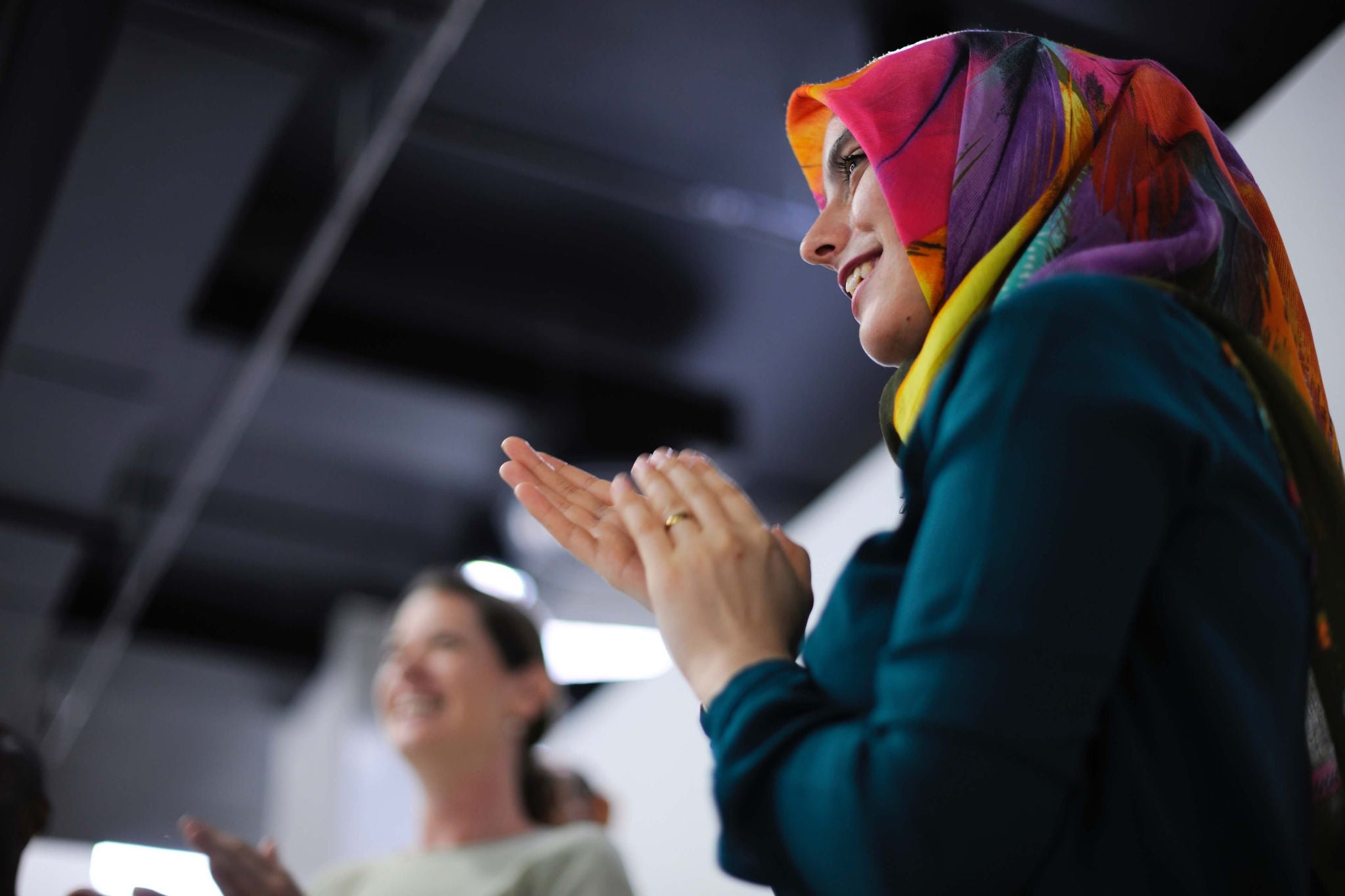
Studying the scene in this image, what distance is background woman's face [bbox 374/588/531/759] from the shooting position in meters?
→ 1.75

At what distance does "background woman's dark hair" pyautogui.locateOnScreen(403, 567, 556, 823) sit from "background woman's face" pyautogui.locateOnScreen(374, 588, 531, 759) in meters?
0.01

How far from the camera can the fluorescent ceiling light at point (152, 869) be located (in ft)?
3.68

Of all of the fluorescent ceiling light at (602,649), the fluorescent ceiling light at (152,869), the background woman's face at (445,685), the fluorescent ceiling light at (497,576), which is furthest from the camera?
the fluorescent ceiling light at (602,649)

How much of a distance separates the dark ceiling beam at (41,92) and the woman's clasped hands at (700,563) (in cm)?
179

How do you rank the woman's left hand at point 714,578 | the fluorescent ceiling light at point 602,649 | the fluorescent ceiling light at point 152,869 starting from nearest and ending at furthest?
the woman's left hand at point 714,578
the fluorescent ceiling light at point 152,869
the fluorescent ceiling light at point 602,649

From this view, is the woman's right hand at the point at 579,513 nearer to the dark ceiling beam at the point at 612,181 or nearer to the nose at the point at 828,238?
the nose at the point at 828,238

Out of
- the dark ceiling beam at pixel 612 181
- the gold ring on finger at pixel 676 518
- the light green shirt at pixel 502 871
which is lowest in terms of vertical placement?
the light green shirt at pixel 502 871

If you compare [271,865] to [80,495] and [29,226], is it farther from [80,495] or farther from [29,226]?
[80,495]

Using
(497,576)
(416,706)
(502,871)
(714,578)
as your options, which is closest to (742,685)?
(714,578)

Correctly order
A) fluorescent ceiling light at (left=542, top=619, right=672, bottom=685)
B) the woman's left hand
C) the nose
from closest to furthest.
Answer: the woman's left hand, the nose, fluorescent ceiling light at (left=542, top=619, right=672, bottom=685)

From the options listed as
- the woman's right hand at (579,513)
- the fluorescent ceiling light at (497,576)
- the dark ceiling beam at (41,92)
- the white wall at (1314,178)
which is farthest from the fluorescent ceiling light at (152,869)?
the fluorescent ceiling light at (497,576)

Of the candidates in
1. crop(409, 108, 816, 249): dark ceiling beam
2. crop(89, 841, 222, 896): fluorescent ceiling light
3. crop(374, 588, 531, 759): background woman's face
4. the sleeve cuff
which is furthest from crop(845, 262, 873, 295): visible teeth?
crop(409, 108, 816, 249): dark ceiling beam

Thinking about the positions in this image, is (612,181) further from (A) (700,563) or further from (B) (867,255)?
(A) (700,563)

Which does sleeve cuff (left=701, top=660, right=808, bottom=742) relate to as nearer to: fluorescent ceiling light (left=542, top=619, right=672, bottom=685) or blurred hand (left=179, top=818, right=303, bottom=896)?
blurred hand (left=179, top=818, right=303, bottom=896)
